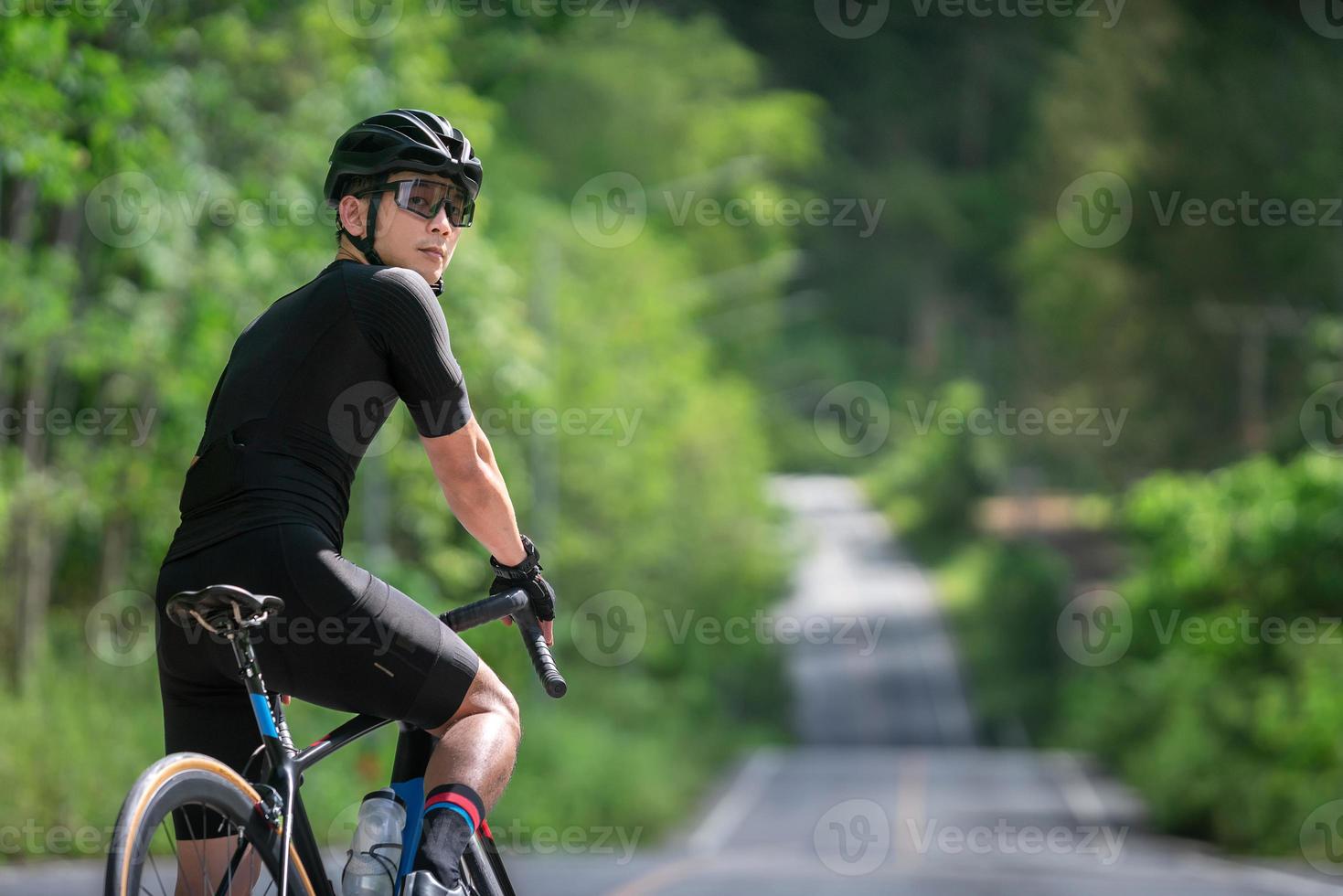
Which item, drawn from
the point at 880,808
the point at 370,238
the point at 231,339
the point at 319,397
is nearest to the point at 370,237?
the point at 370,238

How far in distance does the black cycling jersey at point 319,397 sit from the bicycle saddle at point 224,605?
19 centimetres

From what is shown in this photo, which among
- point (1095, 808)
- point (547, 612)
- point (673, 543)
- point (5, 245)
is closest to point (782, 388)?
point (673, 543)

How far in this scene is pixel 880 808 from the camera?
36.2 metres

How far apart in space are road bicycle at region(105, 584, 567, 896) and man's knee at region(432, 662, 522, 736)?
105 millimetres

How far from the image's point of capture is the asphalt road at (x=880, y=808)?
13156 mm

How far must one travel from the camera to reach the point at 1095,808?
124ft

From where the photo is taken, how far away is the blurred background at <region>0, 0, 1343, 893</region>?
55.5 feet

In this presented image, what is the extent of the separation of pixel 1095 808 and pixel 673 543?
450 inches

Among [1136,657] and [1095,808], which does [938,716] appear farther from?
[1095,808]

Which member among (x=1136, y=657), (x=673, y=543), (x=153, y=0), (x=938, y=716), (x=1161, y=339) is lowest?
(x=938, y=716)

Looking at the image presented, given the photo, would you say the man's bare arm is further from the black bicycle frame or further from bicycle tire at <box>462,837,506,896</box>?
bicycle tire at <box>462,837,506,896</box>

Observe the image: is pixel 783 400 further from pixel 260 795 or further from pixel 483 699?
pixel 260 795

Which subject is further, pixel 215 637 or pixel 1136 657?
pixel 1136 657

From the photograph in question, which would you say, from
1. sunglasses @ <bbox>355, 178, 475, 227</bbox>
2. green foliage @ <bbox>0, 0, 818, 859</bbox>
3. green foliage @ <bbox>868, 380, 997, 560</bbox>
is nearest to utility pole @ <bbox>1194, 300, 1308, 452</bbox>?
green foliage @ <bbox>0, 0, 818, 859</bbox>
